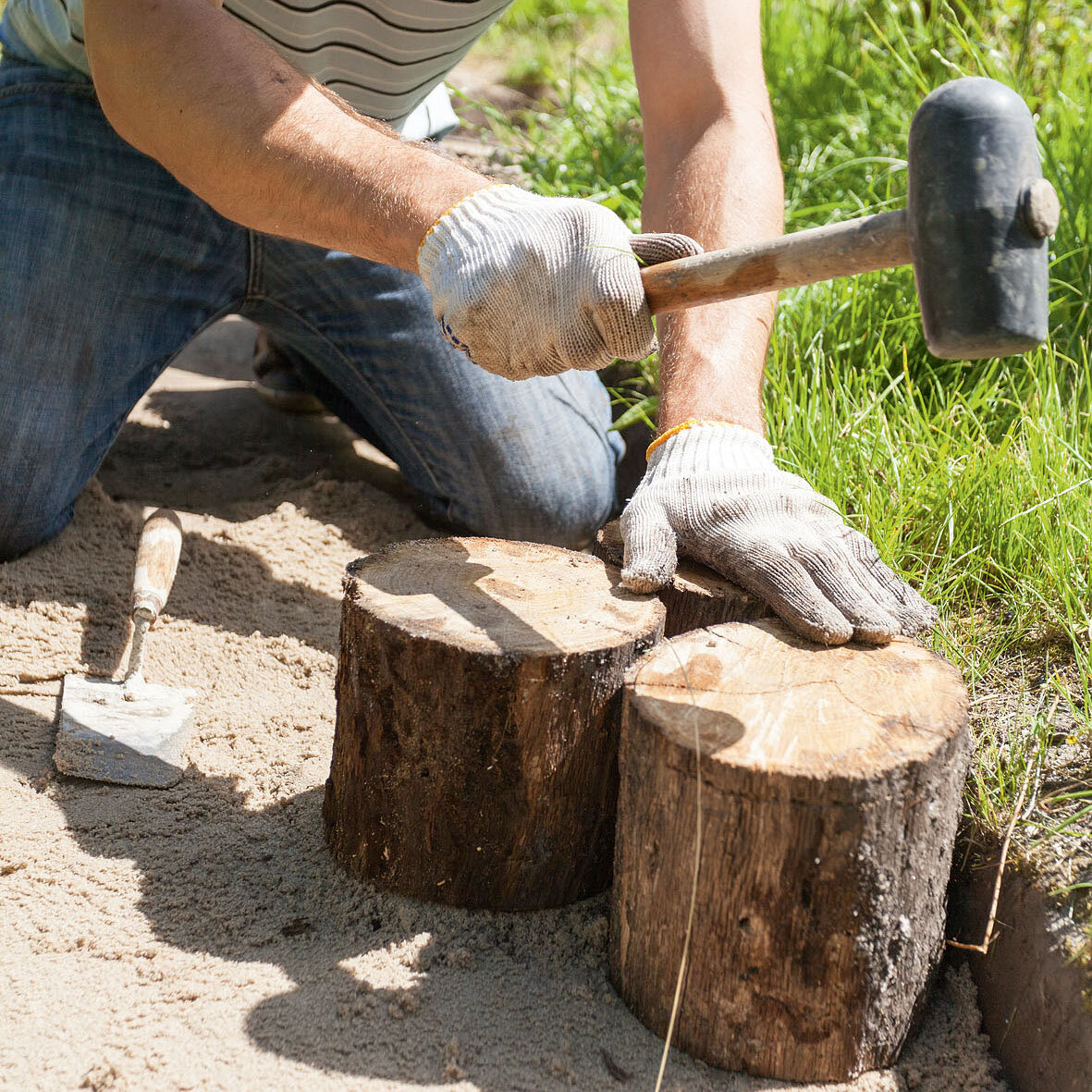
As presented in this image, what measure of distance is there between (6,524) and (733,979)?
1692 millimetres

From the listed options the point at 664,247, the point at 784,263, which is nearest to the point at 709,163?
the point at 664,247

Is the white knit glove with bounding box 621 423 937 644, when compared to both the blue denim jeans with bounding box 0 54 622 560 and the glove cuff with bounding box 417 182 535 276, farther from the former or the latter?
the blue denim jeans with bounding box 0 54 622 560

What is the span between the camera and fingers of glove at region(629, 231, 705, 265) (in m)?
1.54

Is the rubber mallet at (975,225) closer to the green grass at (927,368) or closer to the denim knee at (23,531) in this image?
the green grass at (927,368)

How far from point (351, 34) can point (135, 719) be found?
1.42 m

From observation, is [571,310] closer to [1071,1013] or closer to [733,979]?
[733,979]

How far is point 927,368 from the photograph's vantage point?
8.09 feet

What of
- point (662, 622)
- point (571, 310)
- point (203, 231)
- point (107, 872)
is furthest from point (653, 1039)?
point (203, 231)

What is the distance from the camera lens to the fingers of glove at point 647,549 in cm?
158

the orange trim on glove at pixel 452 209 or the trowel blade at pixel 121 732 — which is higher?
the orange trim on glove at pixel 452 209

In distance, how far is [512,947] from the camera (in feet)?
4.98

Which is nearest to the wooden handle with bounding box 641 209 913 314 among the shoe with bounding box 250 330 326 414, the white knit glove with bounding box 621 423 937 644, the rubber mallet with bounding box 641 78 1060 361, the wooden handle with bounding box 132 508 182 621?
the rubber mallet with bounding box 641 78 1060 361

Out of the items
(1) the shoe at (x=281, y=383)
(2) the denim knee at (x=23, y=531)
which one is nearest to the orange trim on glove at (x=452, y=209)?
(2) the denim knee at (x=23, y=531)

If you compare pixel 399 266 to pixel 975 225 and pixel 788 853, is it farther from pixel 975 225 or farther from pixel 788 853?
pixel 788 853
